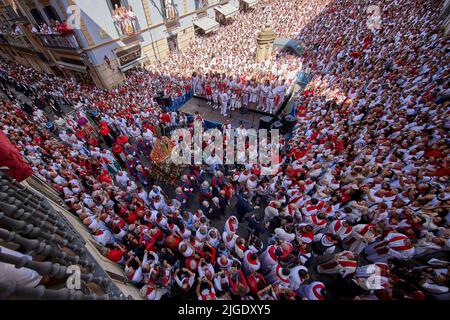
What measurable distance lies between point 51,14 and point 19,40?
12864mm

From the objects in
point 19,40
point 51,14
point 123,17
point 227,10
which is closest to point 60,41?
point 51,14

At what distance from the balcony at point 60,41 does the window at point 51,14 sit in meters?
1.20

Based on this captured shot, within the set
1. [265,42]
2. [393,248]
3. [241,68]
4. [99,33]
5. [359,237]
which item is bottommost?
[393,248]

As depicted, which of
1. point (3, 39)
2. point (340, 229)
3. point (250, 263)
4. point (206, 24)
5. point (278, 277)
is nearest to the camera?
point (278, 277)

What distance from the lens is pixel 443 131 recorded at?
A: 650 centimetres

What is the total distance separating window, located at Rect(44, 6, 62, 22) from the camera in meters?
15.3

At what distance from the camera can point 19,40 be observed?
23.1m

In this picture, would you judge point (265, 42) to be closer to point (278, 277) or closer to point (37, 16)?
point (278, 277)

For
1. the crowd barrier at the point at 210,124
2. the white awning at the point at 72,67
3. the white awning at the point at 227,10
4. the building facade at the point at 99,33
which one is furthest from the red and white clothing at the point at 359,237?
the white awning at the point at 227,10

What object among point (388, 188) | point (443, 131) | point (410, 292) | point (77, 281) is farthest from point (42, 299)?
point (443, 131)

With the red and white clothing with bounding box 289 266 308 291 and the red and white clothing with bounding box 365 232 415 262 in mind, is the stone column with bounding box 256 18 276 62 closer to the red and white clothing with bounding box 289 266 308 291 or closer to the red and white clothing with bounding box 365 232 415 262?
the red and white clothing with bounding box 365 232 415 262

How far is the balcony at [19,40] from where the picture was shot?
70.6 ft

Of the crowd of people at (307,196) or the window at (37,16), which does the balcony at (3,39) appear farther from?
the crowd of people at (307,196)
